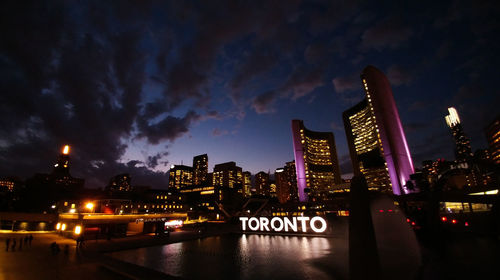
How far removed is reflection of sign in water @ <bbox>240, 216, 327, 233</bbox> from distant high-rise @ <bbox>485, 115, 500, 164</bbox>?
184 m

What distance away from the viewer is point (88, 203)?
46281 millimetres

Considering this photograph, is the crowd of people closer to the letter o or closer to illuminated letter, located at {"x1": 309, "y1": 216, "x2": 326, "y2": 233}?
the letter o

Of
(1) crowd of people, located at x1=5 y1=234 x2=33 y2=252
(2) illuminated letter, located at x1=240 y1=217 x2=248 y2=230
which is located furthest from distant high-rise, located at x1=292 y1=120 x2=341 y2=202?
(1) crowd of people, located at x1=5 y1=234 x2=33 y2=252

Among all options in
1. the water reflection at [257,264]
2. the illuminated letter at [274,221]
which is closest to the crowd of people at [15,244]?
the water reflection at [257,264]

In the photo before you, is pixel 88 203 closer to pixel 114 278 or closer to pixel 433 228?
pixel 114 278

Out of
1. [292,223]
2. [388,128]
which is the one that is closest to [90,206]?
[292,223]

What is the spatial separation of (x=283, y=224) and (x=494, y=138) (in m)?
194

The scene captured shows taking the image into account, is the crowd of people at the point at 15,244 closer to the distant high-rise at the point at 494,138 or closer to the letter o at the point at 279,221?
the letter o at the point at 279,221

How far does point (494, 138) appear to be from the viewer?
5620 inches

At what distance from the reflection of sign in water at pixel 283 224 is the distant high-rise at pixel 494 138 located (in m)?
184

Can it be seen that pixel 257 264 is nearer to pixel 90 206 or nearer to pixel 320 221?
pixel 320 221

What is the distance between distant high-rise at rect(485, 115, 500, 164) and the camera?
139 metres

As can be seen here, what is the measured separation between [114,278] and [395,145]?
301ft

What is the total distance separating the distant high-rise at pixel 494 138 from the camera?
13876cm
